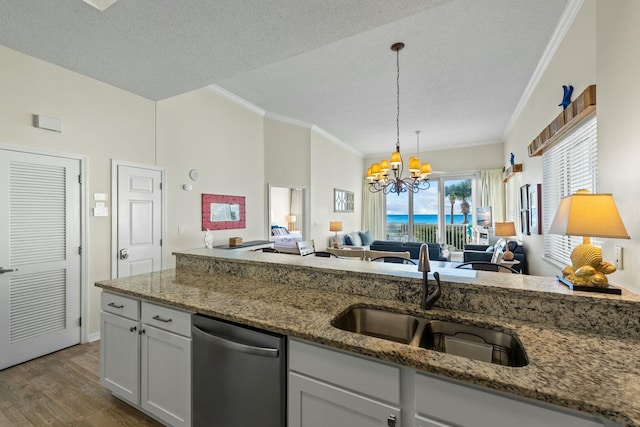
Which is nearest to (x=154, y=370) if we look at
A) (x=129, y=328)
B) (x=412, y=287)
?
(x=129, y=328)

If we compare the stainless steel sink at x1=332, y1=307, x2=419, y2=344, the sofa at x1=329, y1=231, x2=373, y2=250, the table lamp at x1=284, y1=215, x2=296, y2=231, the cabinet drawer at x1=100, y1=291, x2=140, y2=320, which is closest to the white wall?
the stainless steel sink at x1=332, y1=307, x2=419, y2=344

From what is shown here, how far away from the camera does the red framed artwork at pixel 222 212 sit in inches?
176

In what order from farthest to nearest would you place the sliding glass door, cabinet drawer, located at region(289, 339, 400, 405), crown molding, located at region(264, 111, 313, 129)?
the sliding glass door
crown molding, located at region(264, 111, 313, 129)
cabinet drawer, located at region(289, 339, 400, 405)

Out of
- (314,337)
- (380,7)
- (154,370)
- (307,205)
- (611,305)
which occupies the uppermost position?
(380,7)

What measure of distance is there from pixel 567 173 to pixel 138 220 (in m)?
4.83

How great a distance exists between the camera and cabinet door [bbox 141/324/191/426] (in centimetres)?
163

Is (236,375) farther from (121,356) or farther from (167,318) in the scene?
(121,356)

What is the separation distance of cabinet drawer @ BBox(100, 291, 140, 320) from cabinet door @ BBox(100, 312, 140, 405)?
35mm

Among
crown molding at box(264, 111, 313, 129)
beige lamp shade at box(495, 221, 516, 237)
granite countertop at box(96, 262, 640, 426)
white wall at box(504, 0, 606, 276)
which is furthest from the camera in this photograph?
crown molding at box(264, 111, 313, 129)

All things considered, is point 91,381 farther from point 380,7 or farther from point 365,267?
point 380,7

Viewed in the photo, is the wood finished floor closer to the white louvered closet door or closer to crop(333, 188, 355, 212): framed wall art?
the white louvered closet door

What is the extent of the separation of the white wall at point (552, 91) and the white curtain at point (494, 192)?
1547 millimetres

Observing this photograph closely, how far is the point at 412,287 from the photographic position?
1.60 metres

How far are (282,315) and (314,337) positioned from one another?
282 mm
